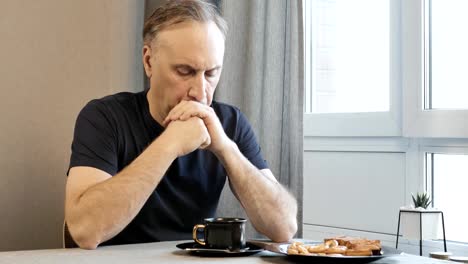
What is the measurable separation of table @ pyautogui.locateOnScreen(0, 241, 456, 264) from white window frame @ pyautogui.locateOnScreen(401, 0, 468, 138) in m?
0.92

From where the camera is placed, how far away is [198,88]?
77.9 inches

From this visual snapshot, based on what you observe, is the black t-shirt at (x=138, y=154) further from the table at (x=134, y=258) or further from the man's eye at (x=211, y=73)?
the table at (x=134, y=258)

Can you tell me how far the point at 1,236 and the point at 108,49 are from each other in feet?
2.57

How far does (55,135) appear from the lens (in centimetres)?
251

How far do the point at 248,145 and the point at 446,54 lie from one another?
2.53ft

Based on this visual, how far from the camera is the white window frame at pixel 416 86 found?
2373 mm

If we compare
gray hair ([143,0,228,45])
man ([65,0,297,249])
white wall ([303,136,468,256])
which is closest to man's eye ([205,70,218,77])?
man ([65,0,297,249])

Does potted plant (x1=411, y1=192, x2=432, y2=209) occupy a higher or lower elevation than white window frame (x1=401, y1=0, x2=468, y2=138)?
lower

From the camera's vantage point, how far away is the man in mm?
1803

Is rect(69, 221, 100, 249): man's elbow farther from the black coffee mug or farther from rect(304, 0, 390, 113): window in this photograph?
rect(304, 0, 390, 113): window

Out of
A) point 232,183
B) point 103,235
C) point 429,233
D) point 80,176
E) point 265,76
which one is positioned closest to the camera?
point 103,235

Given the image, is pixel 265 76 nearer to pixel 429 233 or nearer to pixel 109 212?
pixel 429 233

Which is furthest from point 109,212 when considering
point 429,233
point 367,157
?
point 367,157

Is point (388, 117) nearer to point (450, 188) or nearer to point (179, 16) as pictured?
point (450, 188)
